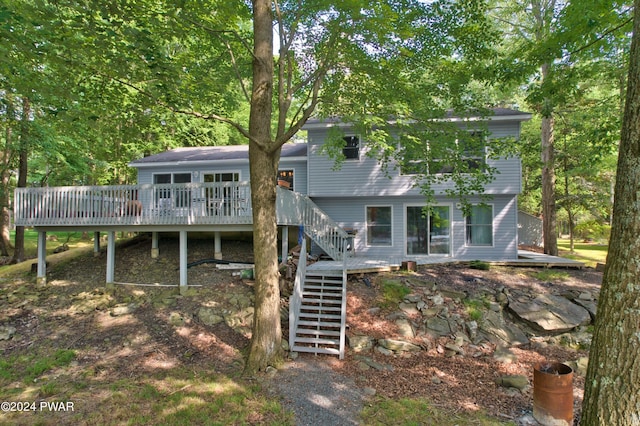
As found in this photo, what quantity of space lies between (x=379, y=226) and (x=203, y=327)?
8.04m

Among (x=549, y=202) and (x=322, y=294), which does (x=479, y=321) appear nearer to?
(x=322, y=294)

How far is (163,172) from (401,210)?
1031 cm

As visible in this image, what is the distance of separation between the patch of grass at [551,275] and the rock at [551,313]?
1.12 metres

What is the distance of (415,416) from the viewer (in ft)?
16.7


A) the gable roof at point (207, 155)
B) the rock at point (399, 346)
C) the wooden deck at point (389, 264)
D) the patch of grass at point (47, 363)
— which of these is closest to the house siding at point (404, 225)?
the wooden deck at point (389, 264)

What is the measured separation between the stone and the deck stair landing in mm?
2016

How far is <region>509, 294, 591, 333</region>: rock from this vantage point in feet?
27.0

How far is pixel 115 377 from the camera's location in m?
6.18

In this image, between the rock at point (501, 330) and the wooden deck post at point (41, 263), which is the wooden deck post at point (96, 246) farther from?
the rock at point (501, 330)

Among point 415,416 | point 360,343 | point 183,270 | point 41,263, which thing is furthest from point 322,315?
point 41,263

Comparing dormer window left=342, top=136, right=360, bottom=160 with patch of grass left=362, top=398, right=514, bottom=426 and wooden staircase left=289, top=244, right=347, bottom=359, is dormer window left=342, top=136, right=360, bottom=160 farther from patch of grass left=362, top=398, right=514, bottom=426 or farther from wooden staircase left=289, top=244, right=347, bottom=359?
patch of grass left=362, top=398, right=514, bottom=426

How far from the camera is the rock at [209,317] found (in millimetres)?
8359

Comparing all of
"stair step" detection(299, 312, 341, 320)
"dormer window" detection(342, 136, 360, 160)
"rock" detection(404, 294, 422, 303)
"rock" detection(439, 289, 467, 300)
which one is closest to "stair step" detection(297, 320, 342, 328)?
"stair step" detection(299, 312, 341, 320)

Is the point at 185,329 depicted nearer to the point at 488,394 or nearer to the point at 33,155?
the point at 488,394
